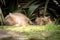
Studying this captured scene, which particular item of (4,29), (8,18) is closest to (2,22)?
(8,18)

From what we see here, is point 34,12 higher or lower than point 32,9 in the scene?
lower

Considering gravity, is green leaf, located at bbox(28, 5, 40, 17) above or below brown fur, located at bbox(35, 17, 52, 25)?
above

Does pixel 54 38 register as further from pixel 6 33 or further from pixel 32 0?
pixel 32 0

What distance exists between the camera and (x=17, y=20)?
5.29 metres

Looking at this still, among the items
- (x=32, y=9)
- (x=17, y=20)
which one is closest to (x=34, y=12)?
(x=32, y=9)

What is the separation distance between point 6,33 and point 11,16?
1050 millimetres

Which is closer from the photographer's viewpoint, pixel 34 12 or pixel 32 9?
pixel 32 9

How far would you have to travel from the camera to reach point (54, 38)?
155 inches

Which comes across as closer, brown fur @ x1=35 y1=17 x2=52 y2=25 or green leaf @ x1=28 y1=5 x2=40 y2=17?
brown fur @ x1=35 y1=17 x2=52 y2=25

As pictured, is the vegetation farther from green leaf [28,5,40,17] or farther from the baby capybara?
the baby capybara

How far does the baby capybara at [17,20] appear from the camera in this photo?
5.23 meters

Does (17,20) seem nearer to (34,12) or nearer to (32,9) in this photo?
(32,9)

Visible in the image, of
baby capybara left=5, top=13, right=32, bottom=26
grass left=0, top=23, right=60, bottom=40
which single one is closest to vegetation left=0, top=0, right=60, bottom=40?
grass left=0, top=23, right=60, bottom=40

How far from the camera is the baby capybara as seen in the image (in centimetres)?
523
